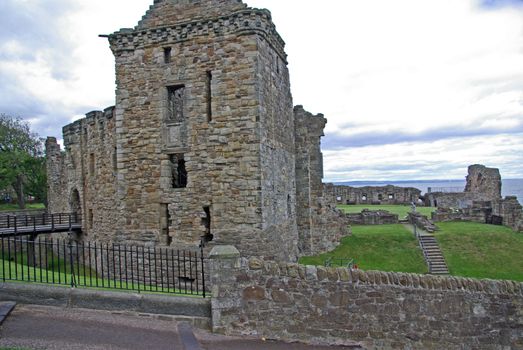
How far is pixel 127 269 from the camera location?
61.9 feet

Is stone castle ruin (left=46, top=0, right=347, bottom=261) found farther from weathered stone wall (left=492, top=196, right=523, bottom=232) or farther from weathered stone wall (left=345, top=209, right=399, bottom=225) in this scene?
weathered stone wall (left=492, top=196, right=523, bottom=232)

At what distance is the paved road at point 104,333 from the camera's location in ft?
30.8

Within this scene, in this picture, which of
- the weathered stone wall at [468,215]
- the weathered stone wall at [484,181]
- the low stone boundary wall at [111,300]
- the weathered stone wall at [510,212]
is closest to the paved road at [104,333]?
the low stone boundary wall at [111,300]

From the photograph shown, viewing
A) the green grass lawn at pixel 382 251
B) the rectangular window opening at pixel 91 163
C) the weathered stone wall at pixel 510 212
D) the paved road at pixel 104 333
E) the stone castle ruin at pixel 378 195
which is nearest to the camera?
the paved road at pixel 104 333

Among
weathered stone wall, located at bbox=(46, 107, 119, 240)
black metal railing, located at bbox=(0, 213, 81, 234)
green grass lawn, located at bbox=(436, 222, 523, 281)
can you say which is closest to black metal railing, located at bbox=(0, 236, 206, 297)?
weathered stone wall, located at bbox=(46, 107, 119, 240)

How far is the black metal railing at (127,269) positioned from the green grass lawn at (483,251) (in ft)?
39.0

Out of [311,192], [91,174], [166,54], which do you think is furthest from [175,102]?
[311,192]

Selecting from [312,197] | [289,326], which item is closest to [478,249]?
[312,197]

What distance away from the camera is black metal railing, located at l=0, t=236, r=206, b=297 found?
12.1 metres

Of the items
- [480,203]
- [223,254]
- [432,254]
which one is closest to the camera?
[223,254]

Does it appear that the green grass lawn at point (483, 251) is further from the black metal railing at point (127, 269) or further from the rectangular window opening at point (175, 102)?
the rectangular window opening at point (175, 102)

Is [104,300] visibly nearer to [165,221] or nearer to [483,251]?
[165,221]

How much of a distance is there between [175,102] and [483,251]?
638 inches

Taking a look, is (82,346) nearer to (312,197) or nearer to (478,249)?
(312,197)
